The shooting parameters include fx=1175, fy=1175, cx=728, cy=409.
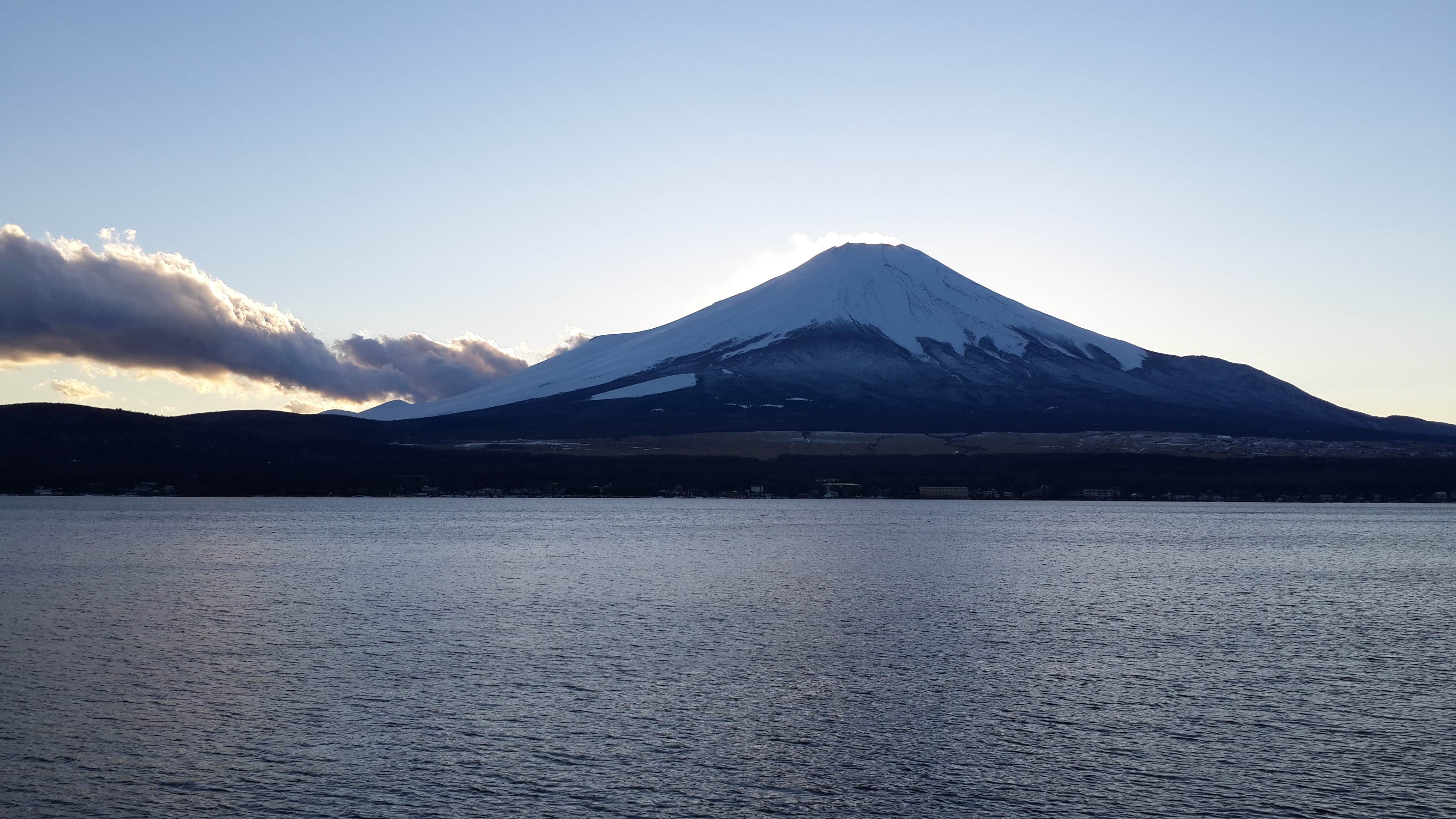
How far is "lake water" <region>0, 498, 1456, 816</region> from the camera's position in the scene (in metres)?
22.0

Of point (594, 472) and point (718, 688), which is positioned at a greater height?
point (594, 472)

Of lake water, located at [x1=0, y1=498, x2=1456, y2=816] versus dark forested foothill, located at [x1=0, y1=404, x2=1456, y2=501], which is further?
dark forested foothill, located at [x1=0, y1=404, x2=1456, y2=501]

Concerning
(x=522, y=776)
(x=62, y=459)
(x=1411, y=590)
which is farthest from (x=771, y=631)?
(x=62, y=459)

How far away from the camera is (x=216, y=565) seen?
64.3 m

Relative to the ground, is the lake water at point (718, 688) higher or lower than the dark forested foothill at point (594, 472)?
lower

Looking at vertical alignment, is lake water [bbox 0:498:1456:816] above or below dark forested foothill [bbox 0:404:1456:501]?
below

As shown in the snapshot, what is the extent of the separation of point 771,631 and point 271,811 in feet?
74.3

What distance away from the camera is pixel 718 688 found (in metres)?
31.0

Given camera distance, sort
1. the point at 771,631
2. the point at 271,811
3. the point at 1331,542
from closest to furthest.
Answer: the point at 271,811 < the point at 771,631 < the point at 1331,542

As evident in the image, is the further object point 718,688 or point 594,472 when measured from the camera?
point 594,472

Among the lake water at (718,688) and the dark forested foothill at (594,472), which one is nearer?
the lake water at (718,688)

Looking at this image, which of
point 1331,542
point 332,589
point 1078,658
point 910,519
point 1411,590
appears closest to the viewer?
point 1078,658

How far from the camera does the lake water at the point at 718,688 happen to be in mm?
22031

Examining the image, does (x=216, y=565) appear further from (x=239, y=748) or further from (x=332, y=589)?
(x=239, y=748)
